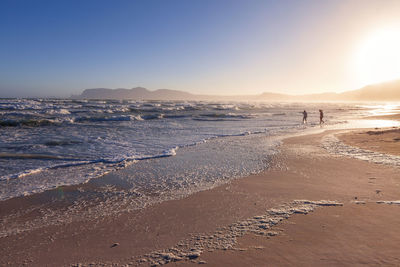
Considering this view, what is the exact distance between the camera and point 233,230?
4266 mm

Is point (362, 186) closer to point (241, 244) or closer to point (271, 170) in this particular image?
point (271, 170)

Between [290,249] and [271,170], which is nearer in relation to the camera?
[290,249]

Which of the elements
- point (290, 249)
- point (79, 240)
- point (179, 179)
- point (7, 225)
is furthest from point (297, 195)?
point (7, 225)

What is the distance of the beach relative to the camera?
3.52 metres

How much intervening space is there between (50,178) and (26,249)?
13.5 feet

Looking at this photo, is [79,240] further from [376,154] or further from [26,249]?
[376,154]

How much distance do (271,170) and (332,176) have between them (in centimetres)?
174

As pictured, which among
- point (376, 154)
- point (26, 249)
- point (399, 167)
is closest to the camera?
point (26, 249)

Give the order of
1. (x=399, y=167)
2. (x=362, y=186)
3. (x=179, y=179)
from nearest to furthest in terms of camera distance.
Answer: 1. (x=362, y=186)
2. (x=179, y=179)
3. (x=399, y=167)

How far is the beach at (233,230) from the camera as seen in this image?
11.6ft

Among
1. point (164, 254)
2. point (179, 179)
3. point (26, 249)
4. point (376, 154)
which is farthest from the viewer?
point (376, 154)

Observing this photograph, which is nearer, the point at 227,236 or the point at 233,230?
the point at 227,236

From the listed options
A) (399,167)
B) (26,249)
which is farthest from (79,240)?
(399,167)

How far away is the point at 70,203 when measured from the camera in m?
5.72
